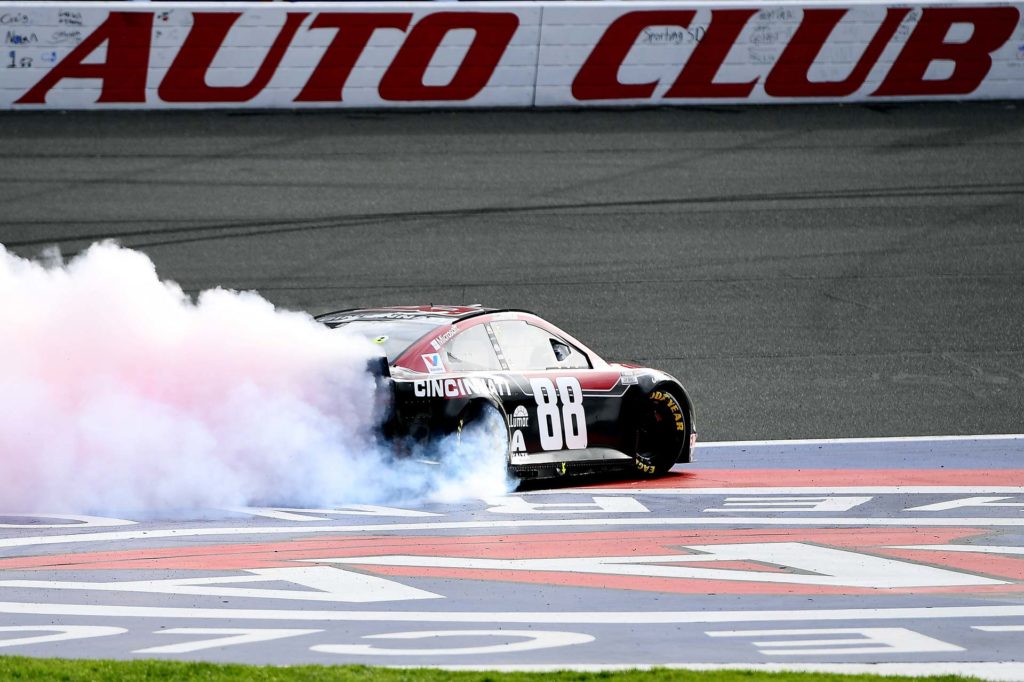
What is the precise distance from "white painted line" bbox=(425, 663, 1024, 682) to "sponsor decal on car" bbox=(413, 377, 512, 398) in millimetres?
4426

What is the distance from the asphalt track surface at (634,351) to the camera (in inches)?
265

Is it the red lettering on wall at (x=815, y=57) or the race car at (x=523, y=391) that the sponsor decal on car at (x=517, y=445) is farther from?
the red lettering on wall at (x=815, y=57)


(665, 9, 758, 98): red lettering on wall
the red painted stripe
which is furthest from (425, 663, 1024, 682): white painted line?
(665, 9, 758, 98): red lettering on wall

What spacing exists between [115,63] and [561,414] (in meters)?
12.5

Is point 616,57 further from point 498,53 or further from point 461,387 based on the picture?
point 461,387

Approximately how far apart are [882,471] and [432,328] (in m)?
3.72

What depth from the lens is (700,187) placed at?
20.5 metres

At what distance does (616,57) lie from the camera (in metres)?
22.7

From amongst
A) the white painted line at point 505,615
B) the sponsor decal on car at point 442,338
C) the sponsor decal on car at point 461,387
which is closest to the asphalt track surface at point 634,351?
the white painted line at point 505,615

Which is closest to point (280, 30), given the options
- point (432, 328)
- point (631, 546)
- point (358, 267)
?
point (358, 267)

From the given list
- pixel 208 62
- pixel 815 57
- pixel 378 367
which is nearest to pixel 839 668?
pixel 378 367

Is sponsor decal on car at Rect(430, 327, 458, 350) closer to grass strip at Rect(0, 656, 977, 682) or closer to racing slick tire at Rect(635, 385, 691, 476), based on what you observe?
racing slick tire at Rect(635, 385, 691, 476)

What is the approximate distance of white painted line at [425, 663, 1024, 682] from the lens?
582 cm

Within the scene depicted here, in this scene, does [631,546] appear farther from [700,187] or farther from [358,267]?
[700,187]
